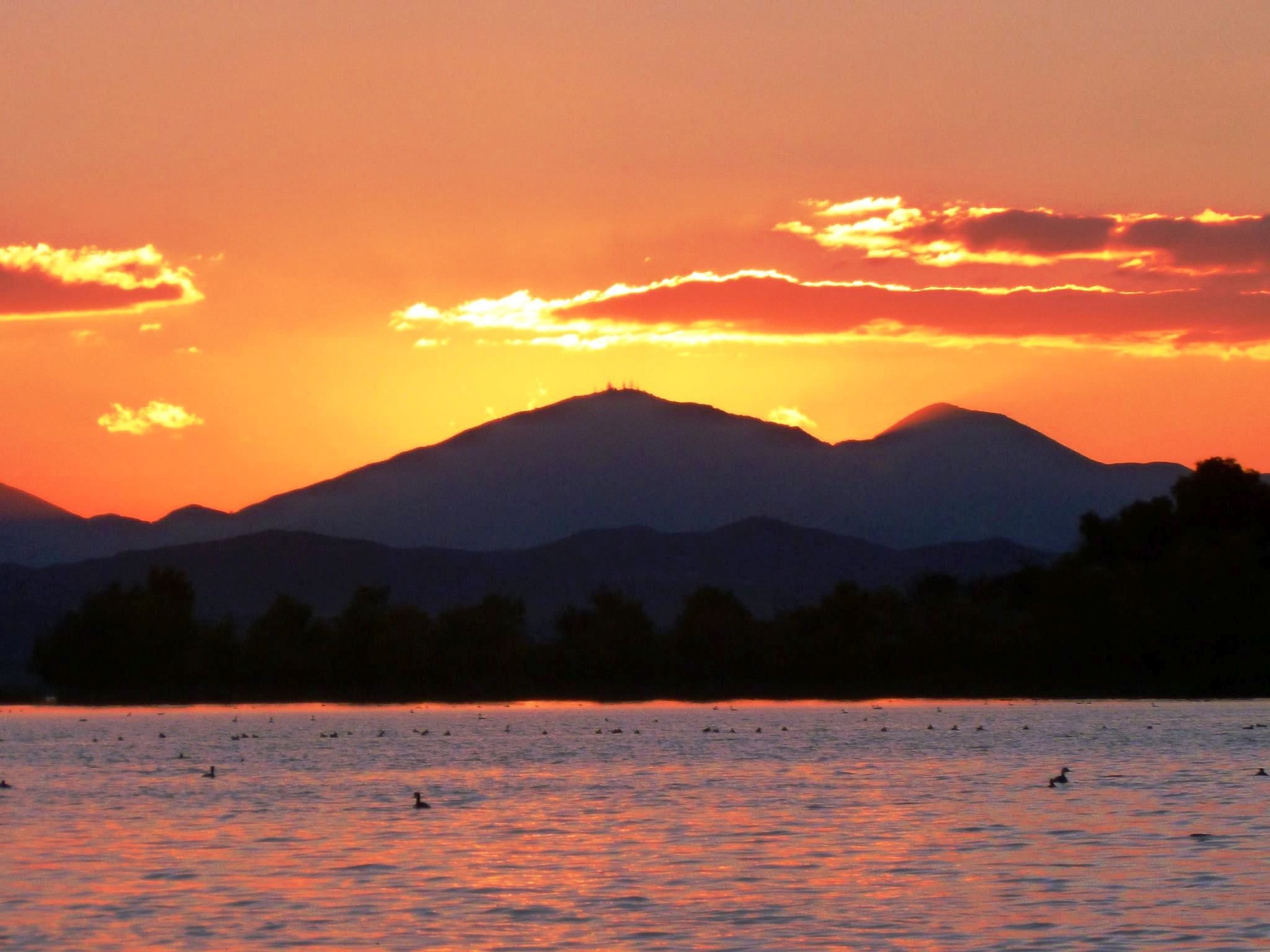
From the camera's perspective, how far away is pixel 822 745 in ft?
345

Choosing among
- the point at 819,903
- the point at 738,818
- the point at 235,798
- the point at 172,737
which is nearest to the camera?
the point at 819,903

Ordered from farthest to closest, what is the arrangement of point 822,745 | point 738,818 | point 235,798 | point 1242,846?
1. point 822,745
2. point 235,798
3. point 738,818
4. point 1242,846

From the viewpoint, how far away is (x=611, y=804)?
6694 cm

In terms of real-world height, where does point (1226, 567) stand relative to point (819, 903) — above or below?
above

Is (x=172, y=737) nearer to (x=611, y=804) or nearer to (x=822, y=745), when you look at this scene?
(x=822, y=745)

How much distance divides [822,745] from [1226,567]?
89.2 metres

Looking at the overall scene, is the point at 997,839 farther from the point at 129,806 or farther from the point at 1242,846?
the point at 129,806

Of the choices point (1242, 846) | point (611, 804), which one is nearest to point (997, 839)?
point (1242, 846)

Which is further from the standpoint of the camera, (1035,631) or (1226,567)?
(1035,631)

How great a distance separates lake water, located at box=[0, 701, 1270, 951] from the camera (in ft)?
124

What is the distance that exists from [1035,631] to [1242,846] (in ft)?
495

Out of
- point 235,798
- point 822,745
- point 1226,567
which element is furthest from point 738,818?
point 1226,567

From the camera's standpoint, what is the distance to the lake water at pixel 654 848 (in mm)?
37812

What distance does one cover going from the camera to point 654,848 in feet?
171
